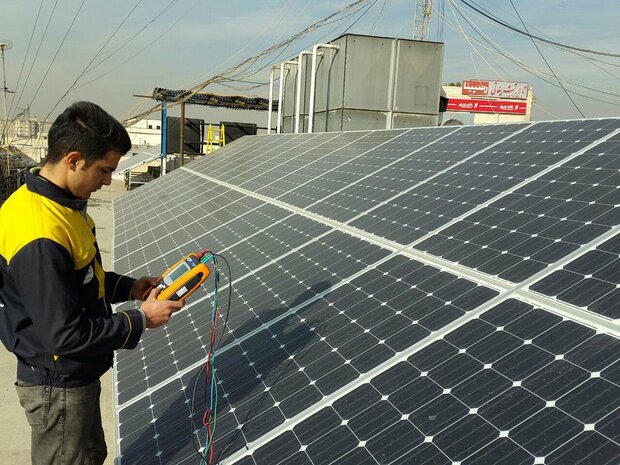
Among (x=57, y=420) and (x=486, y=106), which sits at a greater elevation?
(x=57, y=420)

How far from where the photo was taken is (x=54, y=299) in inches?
117

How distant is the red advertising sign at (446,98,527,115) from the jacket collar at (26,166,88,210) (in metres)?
84.8

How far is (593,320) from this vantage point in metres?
3.12

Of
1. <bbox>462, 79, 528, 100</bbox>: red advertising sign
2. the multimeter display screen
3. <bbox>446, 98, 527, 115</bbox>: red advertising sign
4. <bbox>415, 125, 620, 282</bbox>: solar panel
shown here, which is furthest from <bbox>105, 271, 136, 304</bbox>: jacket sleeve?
<bbox>462, 79, 528, 100</bbox>: red advertising sign

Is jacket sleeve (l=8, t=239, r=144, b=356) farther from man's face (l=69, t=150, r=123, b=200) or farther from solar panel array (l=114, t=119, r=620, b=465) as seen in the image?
solar panel array (l=114, t=119, r=620, b=465)

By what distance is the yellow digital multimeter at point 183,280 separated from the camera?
12.2 ft

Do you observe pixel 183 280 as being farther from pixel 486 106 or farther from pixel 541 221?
pixel 486 106

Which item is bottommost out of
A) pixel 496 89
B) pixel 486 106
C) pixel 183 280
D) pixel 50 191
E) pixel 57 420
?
pixel 486 106

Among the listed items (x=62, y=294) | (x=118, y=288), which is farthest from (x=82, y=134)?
(x=118, y=288)

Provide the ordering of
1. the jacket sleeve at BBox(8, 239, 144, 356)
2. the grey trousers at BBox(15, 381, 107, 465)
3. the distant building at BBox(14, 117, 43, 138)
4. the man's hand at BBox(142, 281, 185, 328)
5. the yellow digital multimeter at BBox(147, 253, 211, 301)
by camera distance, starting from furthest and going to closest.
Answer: the distant building at BBox(14, 117, 43, 138) → the yellow digital multimeter at BBox(147, 253, 211, 301) → the man's hand at BBox(142, 281, 185, 328) → the grey trousers at BBox(15, 381, 107, 465) → the jacket sleeve at BBox(8, 239, 144, 356)

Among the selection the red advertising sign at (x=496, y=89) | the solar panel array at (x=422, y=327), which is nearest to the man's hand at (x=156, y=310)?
the solar panel array at (x=422, y=327)

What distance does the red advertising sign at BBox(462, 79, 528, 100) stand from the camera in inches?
3580

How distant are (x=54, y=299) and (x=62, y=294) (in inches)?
1.8

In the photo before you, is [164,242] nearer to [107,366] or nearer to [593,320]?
[107,366]
